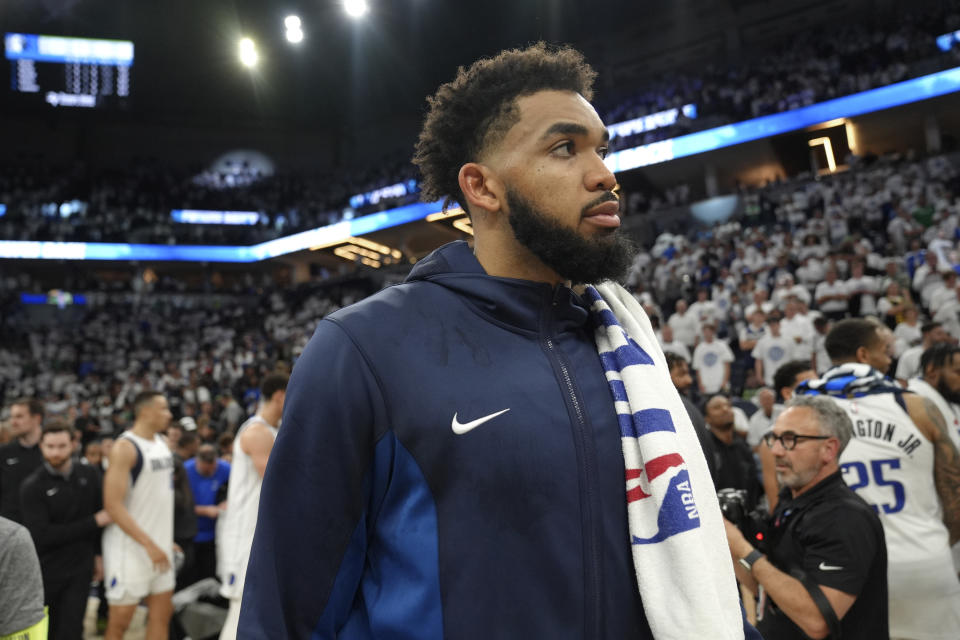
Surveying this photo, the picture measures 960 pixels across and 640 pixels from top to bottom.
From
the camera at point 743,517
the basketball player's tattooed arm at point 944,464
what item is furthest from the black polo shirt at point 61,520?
the basketball player's tattooed arm at point 944,464

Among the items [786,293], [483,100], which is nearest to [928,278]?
[786,293]

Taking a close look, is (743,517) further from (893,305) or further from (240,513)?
(893,305)

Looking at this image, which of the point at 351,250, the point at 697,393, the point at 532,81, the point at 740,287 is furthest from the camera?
the point at 351,250

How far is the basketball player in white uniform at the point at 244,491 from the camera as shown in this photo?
3.70 metres

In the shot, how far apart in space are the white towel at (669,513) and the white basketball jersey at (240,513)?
2.89m

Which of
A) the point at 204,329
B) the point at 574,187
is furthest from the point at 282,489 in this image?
the point at 204,329

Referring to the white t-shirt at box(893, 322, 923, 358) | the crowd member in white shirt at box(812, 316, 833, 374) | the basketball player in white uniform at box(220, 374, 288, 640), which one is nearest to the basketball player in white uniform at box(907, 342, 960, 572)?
the basketball player in white uniform at box(220, 374, 288, 640)

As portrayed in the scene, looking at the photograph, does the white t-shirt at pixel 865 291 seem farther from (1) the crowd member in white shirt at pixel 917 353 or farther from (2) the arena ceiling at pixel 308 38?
(2) the arena ceiling at pixel 308 38

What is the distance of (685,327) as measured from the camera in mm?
9688

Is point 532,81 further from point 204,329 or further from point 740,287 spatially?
point 204,329

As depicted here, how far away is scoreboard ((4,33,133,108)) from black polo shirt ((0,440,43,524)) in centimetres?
2203

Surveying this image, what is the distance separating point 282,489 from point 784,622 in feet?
6.62

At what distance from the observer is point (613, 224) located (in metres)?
1.32

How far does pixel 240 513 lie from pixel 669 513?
321cm
